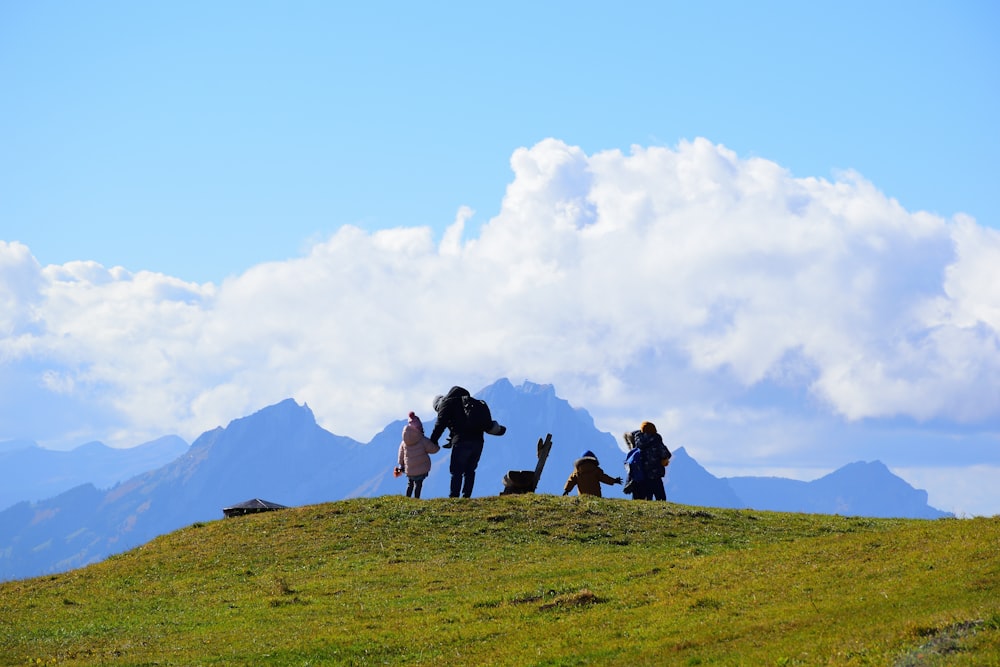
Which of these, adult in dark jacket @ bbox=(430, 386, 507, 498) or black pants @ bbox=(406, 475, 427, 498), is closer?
adult in dark jacket @ bbox=(430, 386, 507, 498)

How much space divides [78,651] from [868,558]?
18.2 metres

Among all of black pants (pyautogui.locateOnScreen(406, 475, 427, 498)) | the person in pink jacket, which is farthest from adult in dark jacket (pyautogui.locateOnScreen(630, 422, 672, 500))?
black pants (pyautogui.locateOnScreen(406, 475, 427, 498))

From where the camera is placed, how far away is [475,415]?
42.0 m

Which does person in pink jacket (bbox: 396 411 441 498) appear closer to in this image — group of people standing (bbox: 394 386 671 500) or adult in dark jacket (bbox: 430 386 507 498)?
group of people standing (bbox: 394 386 671 500)

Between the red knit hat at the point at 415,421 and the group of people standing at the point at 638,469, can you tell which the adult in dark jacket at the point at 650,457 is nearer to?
the group of people standing at the point at 638,469

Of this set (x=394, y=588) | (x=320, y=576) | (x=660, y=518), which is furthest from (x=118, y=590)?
(x=660, y=518)

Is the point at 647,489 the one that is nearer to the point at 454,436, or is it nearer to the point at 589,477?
the point at 589,477

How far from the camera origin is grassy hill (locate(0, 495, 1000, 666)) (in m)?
19.5

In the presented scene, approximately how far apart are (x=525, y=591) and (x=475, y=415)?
51.2 ft

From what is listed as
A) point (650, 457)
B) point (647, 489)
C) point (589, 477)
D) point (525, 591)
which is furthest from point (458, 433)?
point (525, 591)

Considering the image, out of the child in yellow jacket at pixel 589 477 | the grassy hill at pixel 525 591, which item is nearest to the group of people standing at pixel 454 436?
the grassy hill at pixel 525 591

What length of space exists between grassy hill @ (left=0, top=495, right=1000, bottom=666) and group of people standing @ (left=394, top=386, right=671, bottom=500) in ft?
5.32

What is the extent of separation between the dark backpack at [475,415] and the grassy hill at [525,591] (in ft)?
9.40

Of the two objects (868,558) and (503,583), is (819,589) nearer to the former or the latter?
(868,558)
